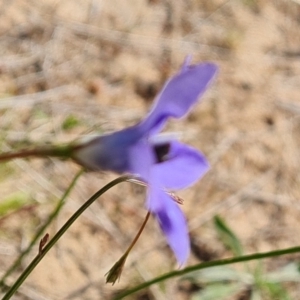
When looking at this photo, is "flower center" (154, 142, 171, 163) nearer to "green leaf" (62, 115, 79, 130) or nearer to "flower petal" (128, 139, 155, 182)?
"flower petal" (128, 139, 155, 182)

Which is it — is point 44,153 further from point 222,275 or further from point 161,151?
point 222,275

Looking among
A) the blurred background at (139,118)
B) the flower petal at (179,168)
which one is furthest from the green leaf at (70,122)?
the flower petal at (179,168)

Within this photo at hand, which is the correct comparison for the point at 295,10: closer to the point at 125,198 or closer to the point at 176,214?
the point at 125,198

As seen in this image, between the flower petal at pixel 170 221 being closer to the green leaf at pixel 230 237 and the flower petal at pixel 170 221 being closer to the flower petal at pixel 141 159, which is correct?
the flower petal at pixel 141 159

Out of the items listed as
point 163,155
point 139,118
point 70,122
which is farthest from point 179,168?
point 139,118

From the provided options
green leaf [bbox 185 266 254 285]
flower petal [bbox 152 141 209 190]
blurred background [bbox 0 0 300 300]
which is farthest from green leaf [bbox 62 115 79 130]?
flower petal [bbox 152 141 209 190]

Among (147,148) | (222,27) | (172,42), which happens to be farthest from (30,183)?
(147,148)
